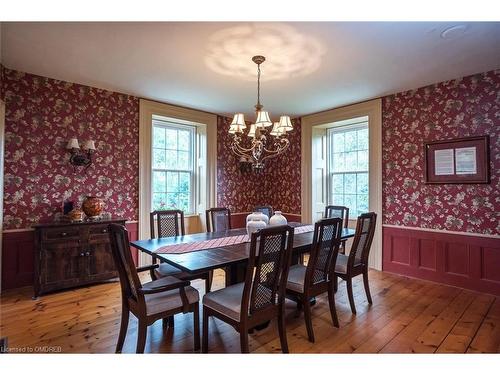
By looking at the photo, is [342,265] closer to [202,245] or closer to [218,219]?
[202,245]

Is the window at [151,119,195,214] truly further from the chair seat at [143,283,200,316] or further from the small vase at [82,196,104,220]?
the chair seat at [143,283,200,316]

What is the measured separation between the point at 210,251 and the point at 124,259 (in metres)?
0.70

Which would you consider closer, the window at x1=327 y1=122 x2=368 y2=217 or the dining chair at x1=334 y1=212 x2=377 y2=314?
the dining chair at x1=334 y1=212 x2=377 y2=314

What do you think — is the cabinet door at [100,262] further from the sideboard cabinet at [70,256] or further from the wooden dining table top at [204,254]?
the wooden dining table top at [204,254]

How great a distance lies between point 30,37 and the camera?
7.65 feet

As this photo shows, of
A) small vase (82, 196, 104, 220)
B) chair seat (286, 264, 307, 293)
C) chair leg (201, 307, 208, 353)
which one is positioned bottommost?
chair leg (201, 307, 208, 353)

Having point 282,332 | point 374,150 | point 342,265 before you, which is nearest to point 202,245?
point 282,332

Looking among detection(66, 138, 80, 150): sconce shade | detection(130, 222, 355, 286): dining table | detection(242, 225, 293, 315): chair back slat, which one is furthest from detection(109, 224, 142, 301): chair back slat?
detection(66, 138, 80, 150): sconce shade

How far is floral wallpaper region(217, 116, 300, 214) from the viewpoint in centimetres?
490

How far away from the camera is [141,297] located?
1738 mm

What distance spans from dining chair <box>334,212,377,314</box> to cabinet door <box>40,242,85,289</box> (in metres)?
2.95

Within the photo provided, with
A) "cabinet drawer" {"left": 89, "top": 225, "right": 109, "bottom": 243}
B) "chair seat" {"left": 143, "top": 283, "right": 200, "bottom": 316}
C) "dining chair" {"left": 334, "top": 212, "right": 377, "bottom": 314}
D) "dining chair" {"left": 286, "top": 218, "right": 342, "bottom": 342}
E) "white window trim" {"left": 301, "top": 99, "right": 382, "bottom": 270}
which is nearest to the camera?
"chair seat" {"left": 143, "top": 283, "right": 200, "bottom": 316}
